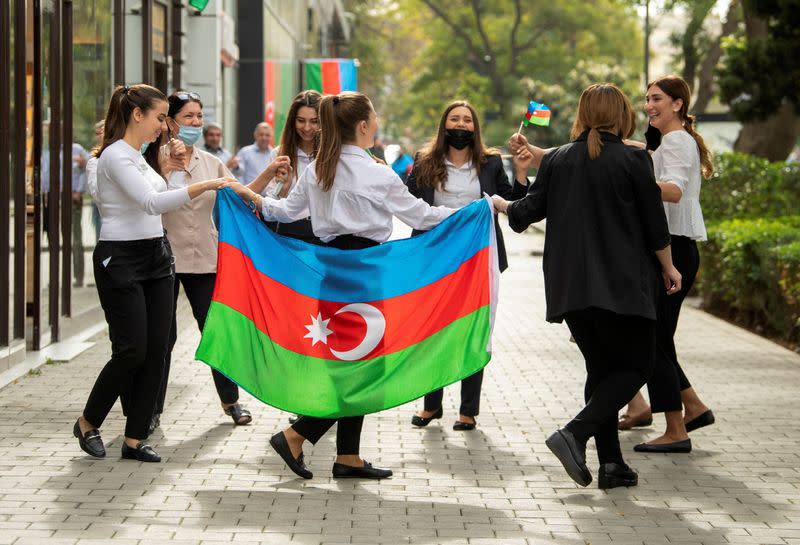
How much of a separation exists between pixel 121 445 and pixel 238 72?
18476 millimetres

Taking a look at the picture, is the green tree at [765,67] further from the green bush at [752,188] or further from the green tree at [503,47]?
the green tree at [503,47]

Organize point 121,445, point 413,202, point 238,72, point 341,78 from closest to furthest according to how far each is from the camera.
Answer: point 413,202 < point 121,445 < point 238,72 < point 341,78

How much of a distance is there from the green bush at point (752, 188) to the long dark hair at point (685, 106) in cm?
956

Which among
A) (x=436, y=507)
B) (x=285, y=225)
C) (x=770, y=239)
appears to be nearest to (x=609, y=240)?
(x=436, y=507)

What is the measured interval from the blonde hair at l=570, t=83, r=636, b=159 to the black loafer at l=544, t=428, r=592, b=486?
4.24 ft

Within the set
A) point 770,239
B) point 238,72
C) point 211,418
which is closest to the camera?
point 211,418

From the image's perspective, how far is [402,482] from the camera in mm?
6688

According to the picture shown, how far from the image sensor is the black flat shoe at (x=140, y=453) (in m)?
7.00

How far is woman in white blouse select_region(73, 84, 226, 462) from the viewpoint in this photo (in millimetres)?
6883

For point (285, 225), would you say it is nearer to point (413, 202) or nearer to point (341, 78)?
point (413, 202)

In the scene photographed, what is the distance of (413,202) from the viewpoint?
6645 millimetres

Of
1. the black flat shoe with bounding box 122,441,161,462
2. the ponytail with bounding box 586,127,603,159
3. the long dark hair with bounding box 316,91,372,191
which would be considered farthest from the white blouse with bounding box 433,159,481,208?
the black flat shoe with bounding box 122,441,161,462

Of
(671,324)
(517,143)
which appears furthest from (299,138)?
(671,324)

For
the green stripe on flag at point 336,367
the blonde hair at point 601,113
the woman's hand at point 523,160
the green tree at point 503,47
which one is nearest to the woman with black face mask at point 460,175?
the woman's hand at point 523,160
